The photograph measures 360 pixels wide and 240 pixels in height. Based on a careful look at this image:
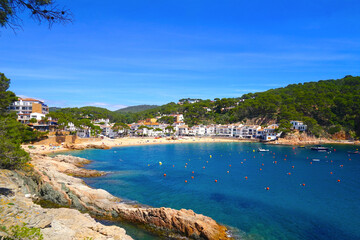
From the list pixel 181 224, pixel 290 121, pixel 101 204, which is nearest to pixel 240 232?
pixel 181 224

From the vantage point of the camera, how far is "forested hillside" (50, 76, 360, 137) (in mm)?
89312

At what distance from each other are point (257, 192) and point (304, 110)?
84380 millimetres

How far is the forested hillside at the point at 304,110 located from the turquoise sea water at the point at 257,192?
48.1 metres

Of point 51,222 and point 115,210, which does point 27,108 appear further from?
point 51,222

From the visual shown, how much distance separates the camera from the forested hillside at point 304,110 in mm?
89312

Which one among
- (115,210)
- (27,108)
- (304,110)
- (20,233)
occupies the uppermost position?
(304,110)

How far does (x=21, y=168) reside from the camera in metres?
22.3

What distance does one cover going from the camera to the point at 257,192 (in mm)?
28391

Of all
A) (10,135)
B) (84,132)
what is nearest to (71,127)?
(84,132)

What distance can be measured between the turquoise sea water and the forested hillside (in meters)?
48.1

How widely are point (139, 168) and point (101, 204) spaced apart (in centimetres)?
2127

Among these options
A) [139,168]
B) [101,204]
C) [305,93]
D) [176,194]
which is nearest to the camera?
[101,204]

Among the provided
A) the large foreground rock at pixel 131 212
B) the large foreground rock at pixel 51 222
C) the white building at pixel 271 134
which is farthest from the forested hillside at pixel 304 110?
the large foreground rock at pixel 51 222

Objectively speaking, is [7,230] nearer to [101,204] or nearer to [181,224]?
[181,224]
